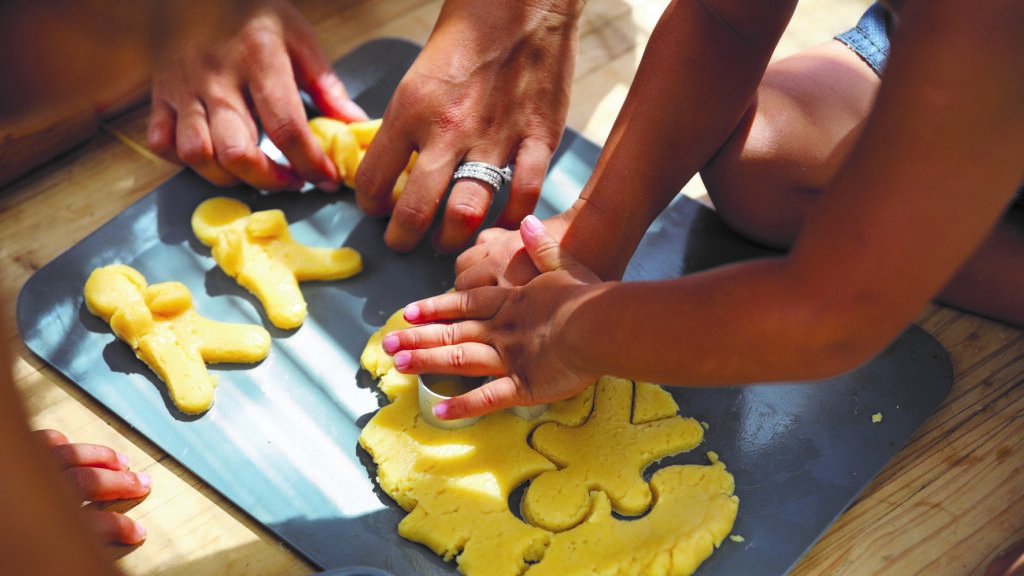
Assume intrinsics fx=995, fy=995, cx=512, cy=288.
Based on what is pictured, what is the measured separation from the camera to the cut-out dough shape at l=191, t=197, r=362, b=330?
117 cm

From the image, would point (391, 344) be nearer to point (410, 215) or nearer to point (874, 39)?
point (410, 215)

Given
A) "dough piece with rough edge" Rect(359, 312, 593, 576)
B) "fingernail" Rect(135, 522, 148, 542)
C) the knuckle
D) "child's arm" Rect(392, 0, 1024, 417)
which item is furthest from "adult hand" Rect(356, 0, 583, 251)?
"fingernail" Rect(135, 522, 148, 542)

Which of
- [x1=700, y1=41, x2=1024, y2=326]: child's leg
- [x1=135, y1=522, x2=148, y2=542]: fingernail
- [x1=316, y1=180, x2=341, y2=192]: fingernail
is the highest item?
[x1=700, y1=41, x2=1024, y2=326]: child's leg

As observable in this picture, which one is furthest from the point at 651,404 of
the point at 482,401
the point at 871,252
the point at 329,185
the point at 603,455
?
the point at 329,185

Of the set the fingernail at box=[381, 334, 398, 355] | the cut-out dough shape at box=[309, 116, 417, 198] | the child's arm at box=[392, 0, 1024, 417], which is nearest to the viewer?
the child's arm at box=[392, 0, 1024, 417]

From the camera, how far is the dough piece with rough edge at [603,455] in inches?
39.1

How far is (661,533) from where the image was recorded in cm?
97

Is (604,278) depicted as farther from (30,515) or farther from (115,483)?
(30,515)

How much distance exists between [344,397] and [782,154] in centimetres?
60

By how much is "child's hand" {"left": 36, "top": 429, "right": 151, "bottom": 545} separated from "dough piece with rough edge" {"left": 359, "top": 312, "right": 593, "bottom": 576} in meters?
0.24

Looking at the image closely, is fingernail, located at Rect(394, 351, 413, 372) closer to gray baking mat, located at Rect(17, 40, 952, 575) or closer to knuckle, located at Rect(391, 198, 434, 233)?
gray baking mat, located at Rect(17, 40, 952, 575)

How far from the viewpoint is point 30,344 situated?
1.14 meters

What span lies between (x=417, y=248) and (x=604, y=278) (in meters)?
0.26

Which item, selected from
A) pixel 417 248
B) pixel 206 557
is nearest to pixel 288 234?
pixel 417 248
